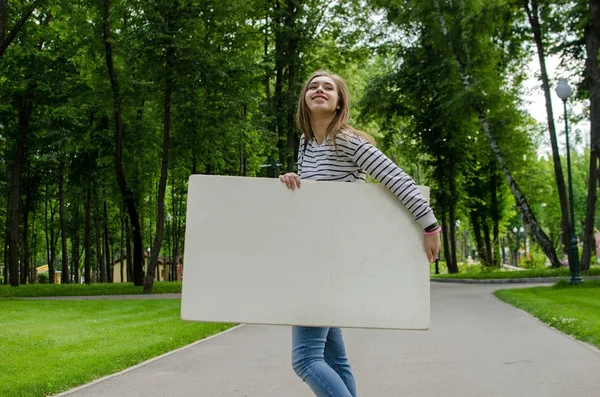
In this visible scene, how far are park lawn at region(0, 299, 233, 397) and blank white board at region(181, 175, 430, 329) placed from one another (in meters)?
3.60

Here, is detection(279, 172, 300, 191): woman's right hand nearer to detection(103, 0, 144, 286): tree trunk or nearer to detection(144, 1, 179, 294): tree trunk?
detection(144, 1, 179, 294): tree trunk

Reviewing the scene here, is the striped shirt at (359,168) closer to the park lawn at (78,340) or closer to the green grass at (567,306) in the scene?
the park lawn at (78,340)

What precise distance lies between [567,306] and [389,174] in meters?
11.2

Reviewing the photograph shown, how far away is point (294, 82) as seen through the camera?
2691cm

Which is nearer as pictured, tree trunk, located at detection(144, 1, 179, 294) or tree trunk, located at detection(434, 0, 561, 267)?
tree trunk, located at detection(144, 1, 179, 294)

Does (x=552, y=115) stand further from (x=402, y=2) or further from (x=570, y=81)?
(x=402, y=2)

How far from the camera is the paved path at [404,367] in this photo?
5.84 m

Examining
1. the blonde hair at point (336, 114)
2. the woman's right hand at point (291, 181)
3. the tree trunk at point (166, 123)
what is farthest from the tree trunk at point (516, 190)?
the woman's right hand at point (291, 181)

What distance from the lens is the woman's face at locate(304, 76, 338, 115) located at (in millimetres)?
3031

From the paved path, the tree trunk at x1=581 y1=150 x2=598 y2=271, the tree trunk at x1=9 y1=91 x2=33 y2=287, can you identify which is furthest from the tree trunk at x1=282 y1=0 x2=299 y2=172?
the paved path

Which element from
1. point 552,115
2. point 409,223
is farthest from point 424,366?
point 552,115

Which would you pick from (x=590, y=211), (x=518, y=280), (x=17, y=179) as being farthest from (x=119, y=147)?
(x=590, y=211)

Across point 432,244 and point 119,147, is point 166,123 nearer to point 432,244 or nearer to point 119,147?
point 119,147

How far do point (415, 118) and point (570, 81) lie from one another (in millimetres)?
9556
